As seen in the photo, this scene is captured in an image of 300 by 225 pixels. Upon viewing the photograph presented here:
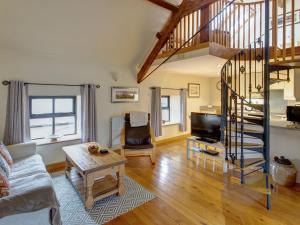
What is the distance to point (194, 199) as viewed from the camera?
8.44 feet

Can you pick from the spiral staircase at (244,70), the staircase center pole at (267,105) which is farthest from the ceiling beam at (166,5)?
the staircase center pole at (267,105)

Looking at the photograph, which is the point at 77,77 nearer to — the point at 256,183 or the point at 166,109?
the point at 166,109

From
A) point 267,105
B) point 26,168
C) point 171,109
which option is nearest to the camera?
point 267,105

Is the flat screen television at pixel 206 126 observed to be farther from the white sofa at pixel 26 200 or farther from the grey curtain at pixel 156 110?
the white sofa at pixel 26 200

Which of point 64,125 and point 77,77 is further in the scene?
point 64,125

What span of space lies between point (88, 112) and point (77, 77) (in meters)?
0.78

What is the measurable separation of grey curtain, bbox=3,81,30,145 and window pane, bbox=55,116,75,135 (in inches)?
28.4

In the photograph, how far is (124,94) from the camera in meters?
4.57

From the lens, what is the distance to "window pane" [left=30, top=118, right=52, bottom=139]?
11.8 ft

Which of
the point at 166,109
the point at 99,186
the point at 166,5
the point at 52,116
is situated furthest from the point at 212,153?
the point at 52,116

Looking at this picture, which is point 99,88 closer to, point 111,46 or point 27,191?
point 111,46

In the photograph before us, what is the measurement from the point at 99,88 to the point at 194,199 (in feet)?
9.87

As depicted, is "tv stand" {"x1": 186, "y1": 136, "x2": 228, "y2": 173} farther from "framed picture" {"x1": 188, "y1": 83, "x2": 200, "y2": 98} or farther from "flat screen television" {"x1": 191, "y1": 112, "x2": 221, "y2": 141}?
"framed picture" {"x1": 188, "y1": 83, "x2": 200, "y2": 98}

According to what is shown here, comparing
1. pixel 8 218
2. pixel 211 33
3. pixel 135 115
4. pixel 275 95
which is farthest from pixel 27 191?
pixel 275 95
